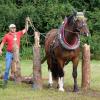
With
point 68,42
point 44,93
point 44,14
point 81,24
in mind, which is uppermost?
point 81,24

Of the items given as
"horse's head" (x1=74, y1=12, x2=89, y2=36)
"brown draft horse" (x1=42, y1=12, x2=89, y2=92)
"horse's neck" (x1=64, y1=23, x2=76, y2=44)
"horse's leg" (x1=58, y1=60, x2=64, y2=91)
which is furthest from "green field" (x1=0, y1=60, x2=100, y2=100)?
"horse's head" (x1=74, y1=12, x2=89, y2=36)

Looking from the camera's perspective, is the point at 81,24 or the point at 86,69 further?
the point at 86,69

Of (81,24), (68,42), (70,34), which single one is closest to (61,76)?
(68,42)

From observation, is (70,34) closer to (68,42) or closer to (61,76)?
(68,42)

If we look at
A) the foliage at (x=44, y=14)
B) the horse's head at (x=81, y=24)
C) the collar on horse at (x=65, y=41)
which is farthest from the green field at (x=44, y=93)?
the foliage at (x=44, y=14)

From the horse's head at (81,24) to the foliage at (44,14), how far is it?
52.7ft

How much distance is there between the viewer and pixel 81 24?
42.1 feet

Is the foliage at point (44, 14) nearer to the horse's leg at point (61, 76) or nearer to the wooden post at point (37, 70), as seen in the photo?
the wooden post at point (37, 70)

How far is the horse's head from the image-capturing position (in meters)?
12.7

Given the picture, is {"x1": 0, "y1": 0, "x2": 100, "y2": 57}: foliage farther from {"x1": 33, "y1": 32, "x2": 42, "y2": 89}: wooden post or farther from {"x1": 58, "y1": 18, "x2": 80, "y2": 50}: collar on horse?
{"x1": 58, "y1": 18, "x2": 80, "y2": 50}: collar on horse

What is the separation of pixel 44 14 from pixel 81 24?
62.8 ft

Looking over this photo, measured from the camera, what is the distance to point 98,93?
1311cm

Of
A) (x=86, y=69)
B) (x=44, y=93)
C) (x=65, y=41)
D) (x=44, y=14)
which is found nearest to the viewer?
(x=44, y=93)

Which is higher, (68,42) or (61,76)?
(68,42)
